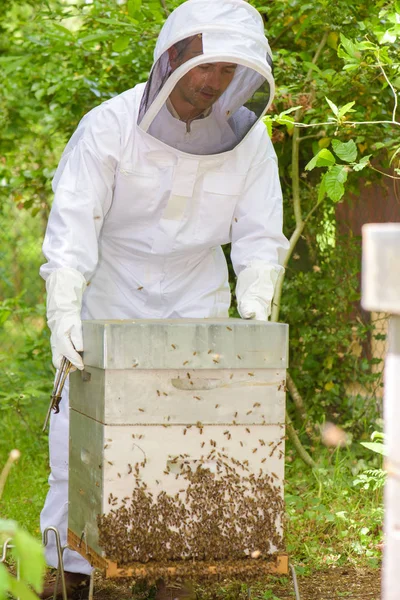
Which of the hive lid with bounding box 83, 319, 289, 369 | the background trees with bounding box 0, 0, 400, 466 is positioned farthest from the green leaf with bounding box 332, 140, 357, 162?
the background trees with bounding box 0, 0, 400, 466

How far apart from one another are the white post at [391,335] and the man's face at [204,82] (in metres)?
1.70

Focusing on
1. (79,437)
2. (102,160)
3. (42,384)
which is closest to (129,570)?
(79,437)

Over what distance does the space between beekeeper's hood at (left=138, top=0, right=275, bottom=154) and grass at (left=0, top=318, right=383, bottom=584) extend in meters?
1.60

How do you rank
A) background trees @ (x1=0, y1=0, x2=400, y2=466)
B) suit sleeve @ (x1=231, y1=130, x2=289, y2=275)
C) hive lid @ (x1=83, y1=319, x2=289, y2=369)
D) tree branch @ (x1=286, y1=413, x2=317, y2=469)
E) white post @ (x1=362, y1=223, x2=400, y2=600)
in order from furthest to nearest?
1. tree branch @ (x1=286, y1=413, x2=317, y2=469)
2. background trees @ (x1=0, y1=0, x2=400, y2=466)
3. suit sleeve @ (x1=231, y1=130, x2=289, y2=275)
4. hive lid @ (x1=83, y1=319, x2=289, y2=369)
5. white post @ (x1=362, y1=223, x2=400, y2=600)

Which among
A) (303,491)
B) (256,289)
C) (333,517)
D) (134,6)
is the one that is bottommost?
(303,491)

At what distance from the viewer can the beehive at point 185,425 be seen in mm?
2227

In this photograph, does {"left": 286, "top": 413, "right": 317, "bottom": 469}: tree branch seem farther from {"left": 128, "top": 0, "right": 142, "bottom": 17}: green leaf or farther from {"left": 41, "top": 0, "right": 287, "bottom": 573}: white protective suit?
{"left": 128, "top": 0, "right": 142, "bottom": 17}: green leaf

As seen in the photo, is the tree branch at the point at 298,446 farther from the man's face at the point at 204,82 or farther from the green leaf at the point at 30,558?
the green leaf at the point at 30,558

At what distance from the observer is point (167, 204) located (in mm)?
2873

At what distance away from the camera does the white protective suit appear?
8.77 feet

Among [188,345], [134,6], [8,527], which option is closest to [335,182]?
[188,345]

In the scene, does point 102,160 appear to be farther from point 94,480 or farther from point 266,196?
point 94,480

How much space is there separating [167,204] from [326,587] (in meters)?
1.54

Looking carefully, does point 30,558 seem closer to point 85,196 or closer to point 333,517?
point 85,196
